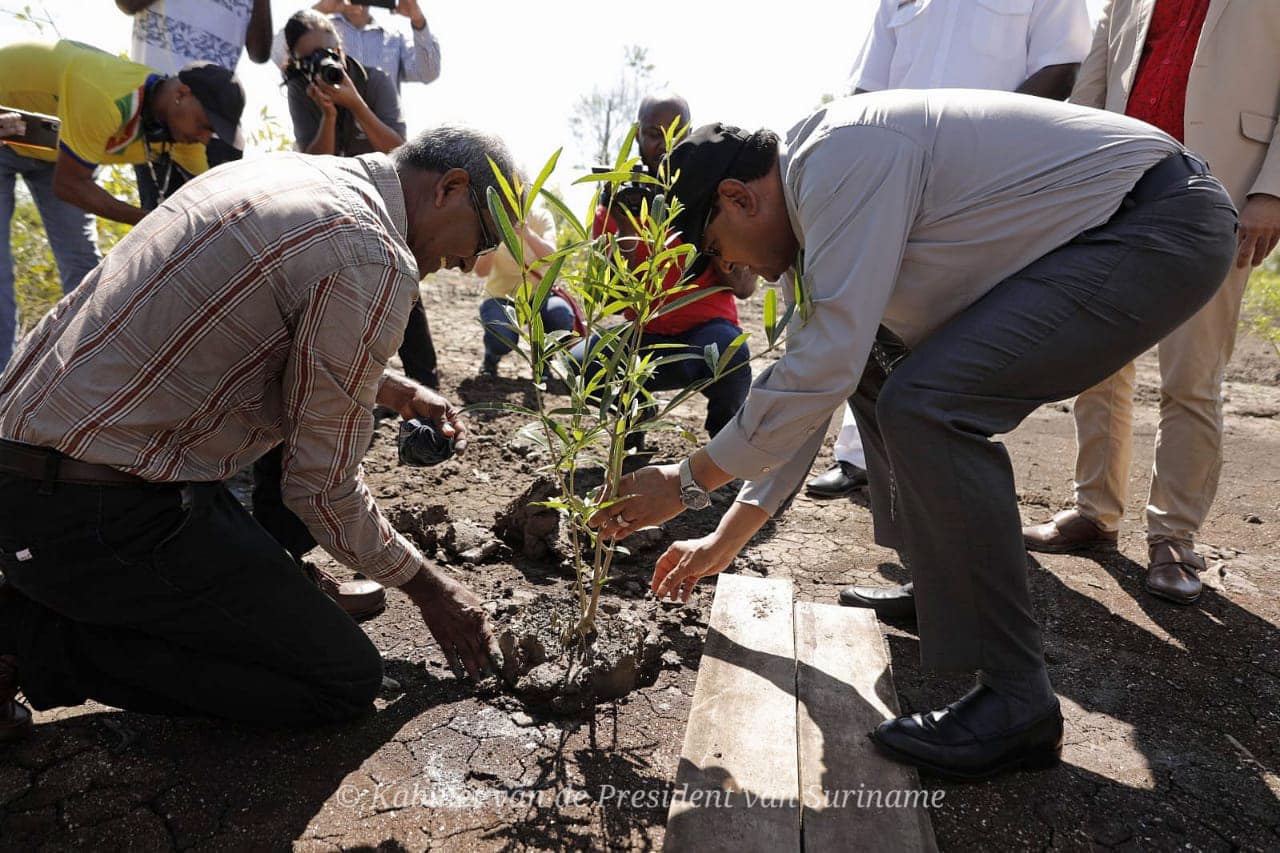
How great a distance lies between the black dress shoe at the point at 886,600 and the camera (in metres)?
2.63

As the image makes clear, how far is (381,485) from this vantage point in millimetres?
3562

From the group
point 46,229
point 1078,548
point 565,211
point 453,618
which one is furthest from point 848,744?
point 46,229

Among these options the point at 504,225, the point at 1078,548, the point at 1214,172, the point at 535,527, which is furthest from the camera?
the point at 1078,548

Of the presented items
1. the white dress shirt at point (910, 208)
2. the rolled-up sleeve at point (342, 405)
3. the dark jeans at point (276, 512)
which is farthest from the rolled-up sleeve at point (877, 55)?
the dark jeans at point (276, 512)

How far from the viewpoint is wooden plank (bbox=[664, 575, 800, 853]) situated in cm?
157

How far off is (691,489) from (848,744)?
69cm

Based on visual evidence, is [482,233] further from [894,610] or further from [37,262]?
[37,262]

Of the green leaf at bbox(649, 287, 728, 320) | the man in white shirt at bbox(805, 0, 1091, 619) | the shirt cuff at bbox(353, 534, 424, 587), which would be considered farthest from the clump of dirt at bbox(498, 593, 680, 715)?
the man in white shirt at bbox(805, 0, 1091, 619)

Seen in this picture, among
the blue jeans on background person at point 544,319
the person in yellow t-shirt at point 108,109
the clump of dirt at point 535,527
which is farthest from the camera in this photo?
the blue jeans on background person at point 544,319

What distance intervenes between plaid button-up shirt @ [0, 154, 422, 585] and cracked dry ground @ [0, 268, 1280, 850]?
2.14ft

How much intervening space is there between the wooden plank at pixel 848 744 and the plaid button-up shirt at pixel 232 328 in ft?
4.06

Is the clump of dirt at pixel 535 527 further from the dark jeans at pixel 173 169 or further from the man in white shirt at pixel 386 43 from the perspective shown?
the man in white shirt at pixel 386 43

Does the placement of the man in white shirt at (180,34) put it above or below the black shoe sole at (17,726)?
above

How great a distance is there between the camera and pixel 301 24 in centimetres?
370
